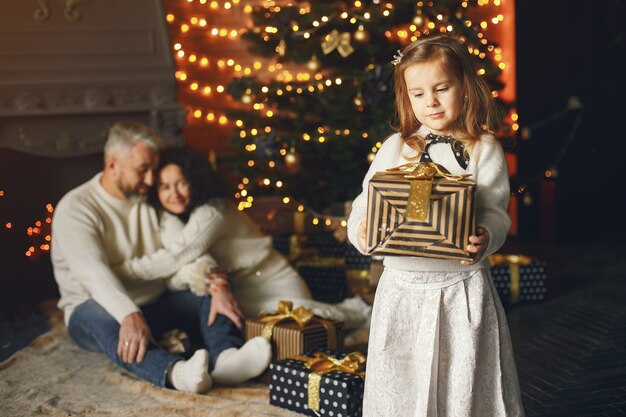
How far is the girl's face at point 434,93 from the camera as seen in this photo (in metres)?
2.01

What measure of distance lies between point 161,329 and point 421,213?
75.2 inches

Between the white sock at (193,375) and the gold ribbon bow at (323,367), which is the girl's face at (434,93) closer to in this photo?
the gold ribbon bow at (323,367)

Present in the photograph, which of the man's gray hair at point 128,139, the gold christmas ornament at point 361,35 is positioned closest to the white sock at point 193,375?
the man's gray hair at point 128,139

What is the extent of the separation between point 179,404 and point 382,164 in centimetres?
127

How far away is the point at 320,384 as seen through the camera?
2.75 m

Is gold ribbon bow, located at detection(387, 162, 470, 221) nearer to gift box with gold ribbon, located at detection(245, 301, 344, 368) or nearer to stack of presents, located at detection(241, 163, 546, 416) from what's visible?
stack of presents, located at detection(241, 163, 546, 416)

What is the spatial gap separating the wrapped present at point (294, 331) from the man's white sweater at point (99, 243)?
0.53 m

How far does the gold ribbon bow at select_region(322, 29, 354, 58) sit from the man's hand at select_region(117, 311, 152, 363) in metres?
1.93

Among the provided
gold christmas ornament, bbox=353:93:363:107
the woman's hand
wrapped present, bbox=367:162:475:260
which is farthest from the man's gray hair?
wrapped present, bbox=367:162:475:260

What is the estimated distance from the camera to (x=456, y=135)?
2.09m

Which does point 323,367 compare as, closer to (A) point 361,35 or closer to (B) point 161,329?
(B) point 161,329

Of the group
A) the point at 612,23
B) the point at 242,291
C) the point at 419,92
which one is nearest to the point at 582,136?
the point at 612,23

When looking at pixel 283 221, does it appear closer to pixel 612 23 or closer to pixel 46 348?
pixel 46 348

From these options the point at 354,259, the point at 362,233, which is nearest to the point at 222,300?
the point at 354,259
